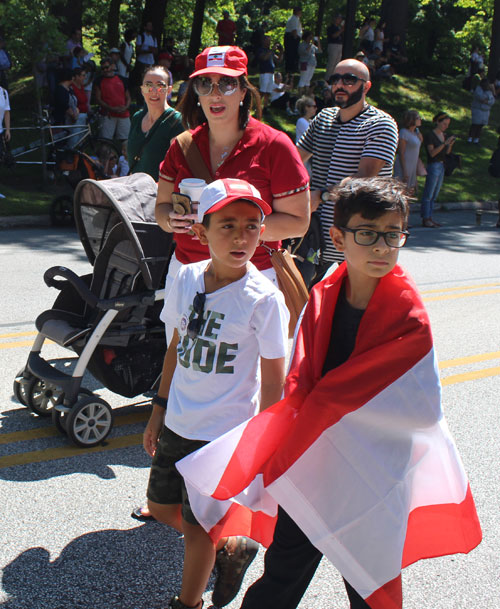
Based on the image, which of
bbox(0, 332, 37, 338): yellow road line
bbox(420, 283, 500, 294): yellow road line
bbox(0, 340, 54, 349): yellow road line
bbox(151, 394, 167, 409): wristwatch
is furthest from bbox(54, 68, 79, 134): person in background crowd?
bbox(151, 394, 167, 409): wristwatch

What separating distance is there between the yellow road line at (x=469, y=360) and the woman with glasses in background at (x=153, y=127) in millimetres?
2836

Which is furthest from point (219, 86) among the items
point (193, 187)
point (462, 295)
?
point (462, 295)

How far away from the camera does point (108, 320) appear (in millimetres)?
4395

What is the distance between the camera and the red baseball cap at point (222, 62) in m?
3.50

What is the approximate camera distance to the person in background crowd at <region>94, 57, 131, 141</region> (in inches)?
595

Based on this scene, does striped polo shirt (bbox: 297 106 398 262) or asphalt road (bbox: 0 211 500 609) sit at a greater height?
striped polo shirt (bbox: 297 106 398 262)

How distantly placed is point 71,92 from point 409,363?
14.1m

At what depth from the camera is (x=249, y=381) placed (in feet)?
9.23

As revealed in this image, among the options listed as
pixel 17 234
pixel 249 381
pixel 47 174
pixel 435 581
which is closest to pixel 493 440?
pixel 435 581

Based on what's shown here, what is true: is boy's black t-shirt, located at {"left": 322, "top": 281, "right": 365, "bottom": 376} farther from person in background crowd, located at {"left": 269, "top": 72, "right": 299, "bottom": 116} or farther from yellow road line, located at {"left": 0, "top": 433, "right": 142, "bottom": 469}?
person in background crowd, located at {"left": 269, "top": 72, "right": 299, "bottom": 116}

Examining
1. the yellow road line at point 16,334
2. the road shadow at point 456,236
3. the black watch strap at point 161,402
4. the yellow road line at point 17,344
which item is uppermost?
the black watch strap at point 161,402

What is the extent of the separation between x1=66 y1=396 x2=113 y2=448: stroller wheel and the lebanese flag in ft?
A: 6.50

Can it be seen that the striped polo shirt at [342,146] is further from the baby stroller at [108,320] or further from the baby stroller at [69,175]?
the baby stroller at [69,175]

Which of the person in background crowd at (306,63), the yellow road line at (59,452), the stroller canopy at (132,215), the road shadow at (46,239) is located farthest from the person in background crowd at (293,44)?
the yellow road line at (59,452)
